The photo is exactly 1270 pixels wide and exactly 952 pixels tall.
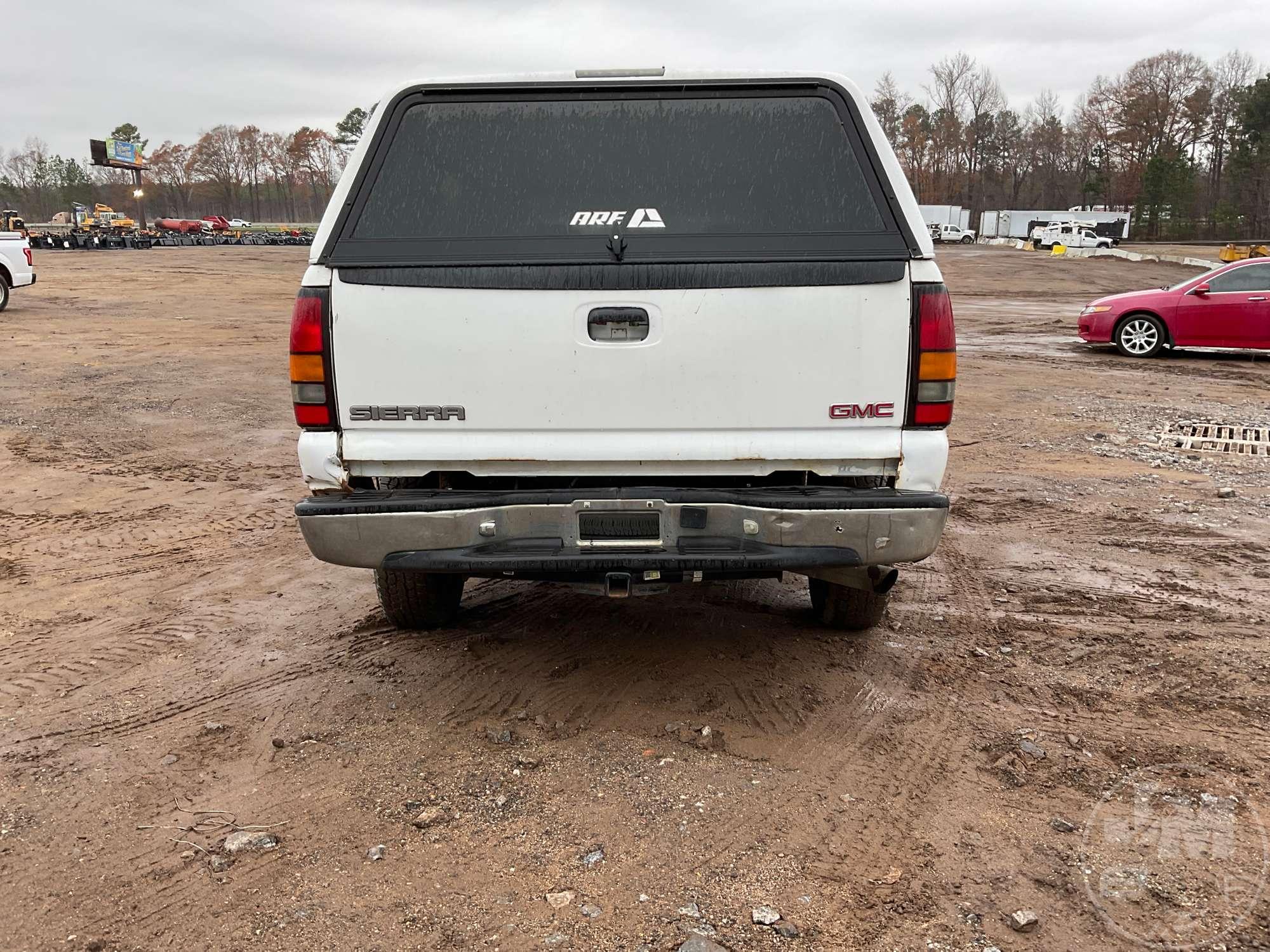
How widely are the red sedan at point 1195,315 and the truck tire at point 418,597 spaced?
13615mm

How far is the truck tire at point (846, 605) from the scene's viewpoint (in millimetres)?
4453

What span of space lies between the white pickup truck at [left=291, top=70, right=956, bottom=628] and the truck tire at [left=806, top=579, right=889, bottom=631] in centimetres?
103

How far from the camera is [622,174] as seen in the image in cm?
359

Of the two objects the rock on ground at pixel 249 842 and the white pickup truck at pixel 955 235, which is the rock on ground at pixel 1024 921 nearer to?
the rock on ground at pixel 249 842

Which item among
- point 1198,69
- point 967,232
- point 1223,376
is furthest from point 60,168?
point 1223,376

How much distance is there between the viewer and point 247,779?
3410mm

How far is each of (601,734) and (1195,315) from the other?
14202 millimetres

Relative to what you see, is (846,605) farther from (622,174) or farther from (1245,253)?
(1245,253)

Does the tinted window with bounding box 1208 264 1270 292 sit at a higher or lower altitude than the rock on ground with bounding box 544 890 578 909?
higher

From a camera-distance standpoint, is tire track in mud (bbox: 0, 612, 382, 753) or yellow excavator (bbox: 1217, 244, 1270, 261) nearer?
tire track in mud (bbox: 0, 612, 382, 753)

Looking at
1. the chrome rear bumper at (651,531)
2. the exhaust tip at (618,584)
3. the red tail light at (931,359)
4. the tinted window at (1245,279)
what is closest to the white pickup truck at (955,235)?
the tinted window at (1245,279)

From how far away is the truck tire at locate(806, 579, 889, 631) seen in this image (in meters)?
4.45

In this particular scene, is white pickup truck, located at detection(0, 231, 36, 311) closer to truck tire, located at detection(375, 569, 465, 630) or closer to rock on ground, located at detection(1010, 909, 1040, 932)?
truck tire, located at detection(375, 569, 465, 630)

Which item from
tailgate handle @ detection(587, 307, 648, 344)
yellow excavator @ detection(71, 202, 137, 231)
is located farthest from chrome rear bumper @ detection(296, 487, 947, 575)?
yellow excavator @ detection(71, 202, 137, 231)
